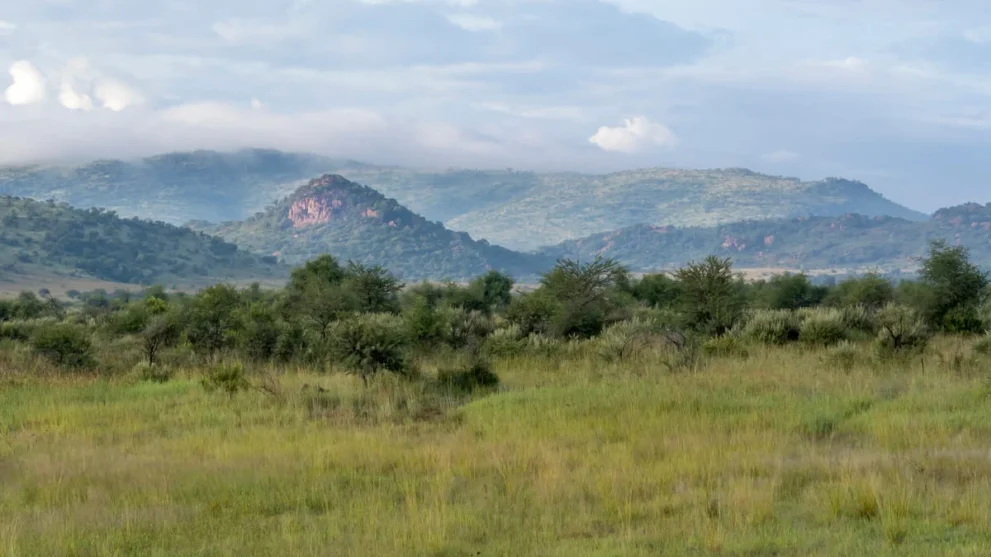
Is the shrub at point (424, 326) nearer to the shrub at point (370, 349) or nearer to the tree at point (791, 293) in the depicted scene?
the shrub at point (370, 349)

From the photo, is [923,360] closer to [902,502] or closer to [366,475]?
[902,502]

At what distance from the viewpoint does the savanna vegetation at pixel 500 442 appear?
7.83m

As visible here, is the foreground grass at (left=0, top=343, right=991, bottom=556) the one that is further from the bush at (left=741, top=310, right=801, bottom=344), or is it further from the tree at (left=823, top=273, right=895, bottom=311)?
the tree at (left=823, top=273, right=895, bottom=311)

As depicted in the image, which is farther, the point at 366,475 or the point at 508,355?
the point at 508,355

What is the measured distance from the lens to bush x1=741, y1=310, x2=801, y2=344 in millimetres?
23297

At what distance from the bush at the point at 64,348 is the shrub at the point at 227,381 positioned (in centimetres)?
660

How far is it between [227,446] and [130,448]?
131 cm

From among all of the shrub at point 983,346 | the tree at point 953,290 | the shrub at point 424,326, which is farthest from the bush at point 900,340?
the shrub at point 424,326

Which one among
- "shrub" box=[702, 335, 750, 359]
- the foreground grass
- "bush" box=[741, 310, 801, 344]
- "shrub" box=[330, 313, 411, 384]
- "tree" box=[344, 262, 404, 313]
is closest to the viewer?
the foreground grass

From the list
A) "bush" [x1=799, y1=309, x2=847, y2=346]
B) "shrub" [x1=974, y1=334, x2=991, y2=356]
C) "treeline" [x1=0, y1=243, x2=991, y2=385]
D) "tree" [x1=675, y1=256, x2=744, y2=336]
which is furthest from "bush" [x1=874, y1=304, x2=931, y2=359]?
"tree" [x1=675, y1=256, x2=744, y2=336]

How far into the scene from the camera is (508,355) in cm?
2166

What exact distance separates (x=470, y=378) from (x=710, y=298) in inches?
514

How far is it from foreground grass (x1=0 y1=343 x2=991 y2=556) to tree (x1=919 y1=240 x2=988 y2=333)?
1292 cm

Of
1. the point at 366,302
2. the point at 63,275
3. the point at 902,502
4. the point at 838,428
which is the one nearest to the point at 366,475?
the point at 902,502
